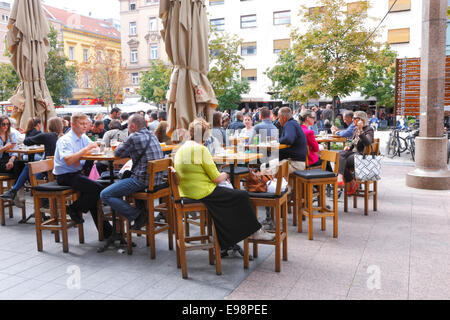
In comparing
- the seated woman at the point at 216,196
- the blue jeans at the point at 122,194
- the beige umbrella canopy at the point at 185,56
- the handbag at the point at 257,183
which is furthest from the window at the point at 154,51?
the seated woman at the point at 216,196

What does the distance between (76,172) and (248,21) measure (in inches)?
1485

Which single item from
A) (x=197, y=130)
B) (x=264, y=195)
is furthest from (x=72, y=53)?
(x=264, y=195)

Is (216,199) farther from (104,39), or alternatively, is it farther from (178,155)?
(104,39)

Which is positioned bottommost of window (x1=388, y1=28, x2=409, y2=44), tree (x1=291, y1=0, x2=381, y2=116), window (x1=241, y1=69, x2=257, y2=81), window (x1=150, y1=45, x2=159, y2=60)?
tree (x1=291, y1=0, x2=381, y2=116)

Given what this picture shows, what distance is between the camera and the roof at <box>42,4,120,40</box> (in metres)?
54.0

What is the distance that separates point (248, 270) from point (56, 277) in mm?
2010

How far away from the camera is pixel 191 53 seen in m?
6.13

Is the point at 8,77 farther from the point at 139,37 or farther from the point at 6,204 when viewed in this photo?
the point at 6,204

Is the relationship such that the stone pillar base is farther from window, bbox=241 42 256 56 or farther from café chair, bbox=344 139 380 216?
window, bbox=241 42 256 56

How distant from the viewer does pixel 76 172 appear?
210 inches

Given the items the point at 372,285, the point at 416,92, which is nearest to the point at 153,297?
the point at 372,285

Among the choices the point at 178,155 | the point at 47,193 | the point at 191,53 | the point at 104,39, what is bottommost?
the point at 47,193

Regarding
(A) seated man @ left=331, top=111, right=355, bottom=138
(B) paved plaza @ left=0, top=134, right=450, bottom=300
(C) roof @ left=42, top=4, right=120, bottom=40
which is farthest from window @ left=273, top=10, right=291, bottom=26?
(B) paved plaza @ left=0, top=134, right=450, bottom=300

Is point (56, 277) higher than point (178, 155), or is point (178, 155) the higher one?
point (178, 155)
